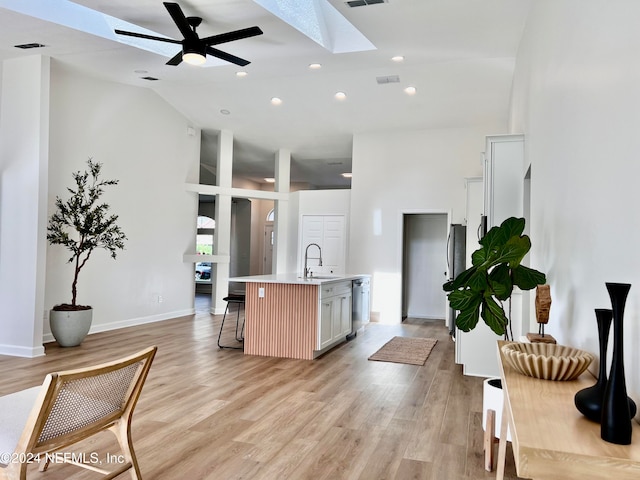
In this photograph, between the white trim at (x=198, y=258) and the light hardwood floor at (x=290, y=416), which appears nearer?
the light hardwood floor at (x=290, y=416)

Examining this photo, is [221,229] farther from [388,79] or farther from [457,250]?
[457,250]

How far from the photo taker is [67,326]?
5758 millimetres

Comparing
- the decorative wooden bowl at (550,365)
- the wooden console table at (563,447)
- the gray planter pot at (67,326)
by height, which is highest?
the decorative wooden bowl at (550,365)

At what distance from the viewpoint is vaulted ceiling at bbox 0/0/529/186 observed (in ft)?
15.7

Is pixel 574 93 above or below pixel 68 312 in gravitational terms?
above

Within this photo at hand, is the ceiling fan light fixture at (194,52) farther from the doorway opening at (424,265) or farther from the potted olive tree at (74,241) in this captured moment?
the doorway opening at (424,265)

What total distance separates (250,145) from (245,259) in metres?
4.64

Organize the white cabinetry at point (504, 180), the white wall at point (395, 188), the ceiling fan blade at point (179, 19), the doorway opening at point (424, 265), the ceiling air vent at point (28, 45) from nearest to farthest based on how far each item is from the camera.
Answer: the ceiling fan blade at point (179, 19) → the white cabinetry at point (504, 180) → the ceiling air vent at point (28, 45) → the white wall at point (395, 188) → the doorway opening at point (424, 265)

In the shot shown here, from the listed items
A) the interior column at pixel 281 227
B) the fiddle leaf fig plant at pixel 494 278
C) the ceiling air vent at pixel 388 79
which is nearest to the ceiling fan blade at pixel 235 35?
the ceiling air vent at pixel 388 79

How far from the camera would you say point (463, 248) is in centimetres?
668

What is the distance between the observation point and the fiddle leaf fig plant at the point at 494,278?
233cm

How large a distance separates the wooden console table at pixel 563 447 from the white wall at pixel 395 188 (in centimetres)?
739

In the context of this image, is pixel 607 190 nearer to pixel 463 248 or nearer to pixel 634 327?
pixel 634 327

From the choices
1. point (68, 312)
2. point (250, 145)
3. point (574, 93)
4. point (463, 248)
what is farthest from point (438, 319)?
point (574, 93)
